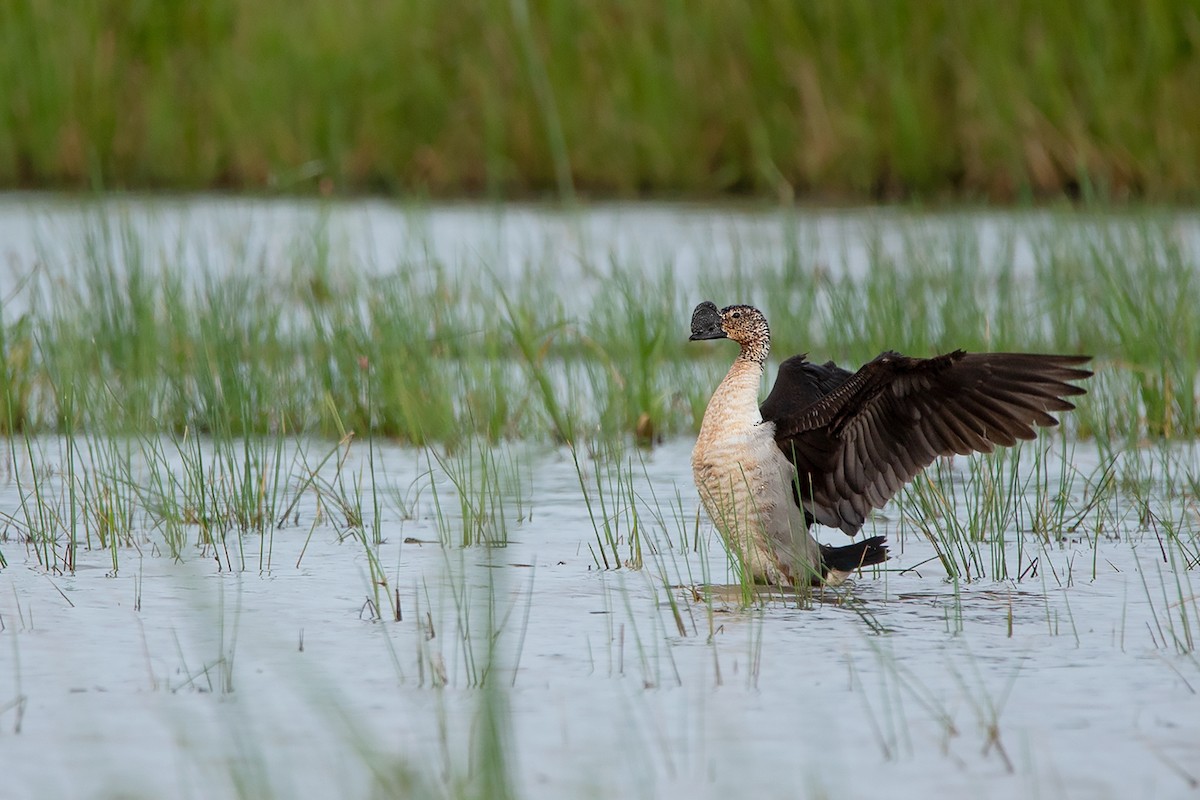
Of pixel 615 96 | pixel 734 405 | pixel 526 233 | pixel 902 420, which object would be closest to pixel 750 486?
pixel 734 405

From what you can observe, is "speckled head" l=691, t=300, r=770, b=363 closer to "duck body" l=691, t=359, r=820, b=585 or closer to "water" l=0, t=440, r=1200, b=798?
"duck body" l=691, t=359, r=820, b=585

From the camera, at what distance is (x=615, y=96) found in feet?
39.7

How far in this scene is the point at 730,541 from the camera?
4.29 metres

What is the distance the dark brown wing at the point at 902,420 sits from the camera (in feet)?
13.8

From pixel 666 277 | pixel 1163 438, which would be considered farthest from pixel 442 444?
pixel 1163 438

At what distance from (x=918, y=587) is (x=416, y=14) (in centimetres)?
911

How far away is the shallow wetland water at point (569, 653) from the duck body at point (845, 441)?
0.49 feet

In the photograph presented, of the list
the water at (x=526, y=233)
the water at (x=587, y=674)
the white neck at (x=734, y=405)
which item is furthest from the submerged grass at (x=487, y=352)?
the water at (x=526, y=233)

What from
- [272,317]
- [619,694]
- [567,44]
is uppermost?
[567,44]

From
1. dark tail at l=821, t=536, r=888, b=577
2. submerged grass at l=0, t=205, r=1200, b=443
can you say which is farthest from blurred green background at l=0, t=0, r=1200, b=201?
dark tail at l=821, t=536, r=888, b=577

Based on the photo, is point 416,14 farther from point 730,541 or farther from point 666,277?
point 730,541

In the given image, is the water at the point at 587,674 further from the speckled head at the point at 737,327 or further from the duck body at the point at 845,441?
the speckled head at the point at 737,327

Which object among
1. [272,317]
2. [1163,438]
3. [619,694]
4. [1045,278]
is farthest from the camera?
[1045,278]

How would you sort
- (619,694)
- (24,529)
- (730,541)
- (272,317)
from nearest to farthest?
1. (619,694)
2. (730,541)
3. (24,529)
4. (272,317)
